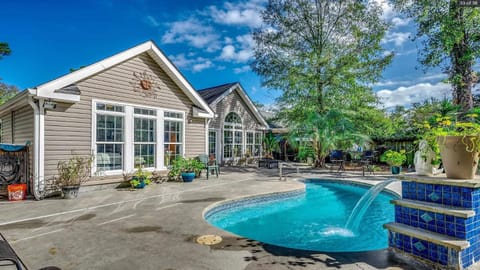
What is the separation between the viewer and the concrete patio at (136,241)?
298cm

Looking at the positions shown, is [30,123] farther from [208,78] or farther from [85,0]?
[208,78]

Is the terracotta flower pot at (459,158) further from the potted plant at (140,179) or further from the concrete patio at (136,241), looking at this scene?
the potted plant at (140,179)

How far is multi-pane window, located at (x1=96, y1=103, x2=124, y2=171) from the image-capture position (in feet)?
25.9

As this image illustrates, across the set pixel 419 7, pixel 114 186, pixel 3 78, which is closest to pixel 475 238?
pixel 114 186

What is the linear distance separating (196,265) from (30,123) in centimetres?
746

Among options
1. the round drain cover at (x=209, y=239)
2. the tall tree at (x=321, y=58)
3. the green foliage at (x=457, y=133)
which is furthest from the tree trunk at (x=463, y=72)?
the round drain cover at (x=209, y=239)

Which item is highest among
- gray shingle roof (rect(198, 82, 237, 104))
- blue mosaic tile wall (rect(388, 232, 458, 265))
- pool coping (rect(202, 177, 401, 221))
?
gray shingle roof (rect(198, 82, 237, 104))

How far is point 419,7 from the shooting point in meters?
12.9

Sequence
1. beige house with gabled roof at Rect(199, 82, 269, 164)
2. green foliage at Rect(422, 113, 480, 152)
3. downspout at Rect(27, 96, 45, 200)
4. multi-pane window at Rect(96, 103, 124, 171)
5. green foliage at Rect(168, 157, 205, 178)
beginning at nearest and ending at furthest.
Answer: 1. green foliage at Rect(422, 113, 480, 152)
2. downspout at Rect(27, 96, 45, 200)
3. multi-pane window at Rect(96, 103, 124, 171)
4. green foliage at Rect(168, 157, 205, 178)
5. beige house with gabled roof at Rect(199, 82, 269, 164)

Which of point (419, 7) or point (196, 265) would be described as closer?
point (196, 265)

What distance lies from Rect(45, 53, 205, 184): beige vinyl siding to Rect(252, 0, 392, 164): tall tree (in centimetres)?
788

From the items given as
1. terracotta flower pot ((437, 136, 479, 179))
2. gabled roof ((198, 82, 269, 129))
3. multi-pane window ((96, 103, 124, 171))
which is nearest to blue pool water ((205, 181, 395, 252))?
terracotta flower pot ((437, 136, 479, 179))

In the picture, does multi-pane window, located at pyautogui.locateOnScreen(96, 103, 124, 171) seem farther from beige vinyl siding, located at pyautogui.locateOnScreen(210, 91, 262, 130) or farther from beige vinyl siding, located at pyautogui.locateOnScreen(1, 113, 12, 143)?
beige vinyl siding, located at pyautogui.locateOnScreen(210, 91, 262, 130)

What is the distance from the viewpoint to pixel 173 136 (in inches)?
396
